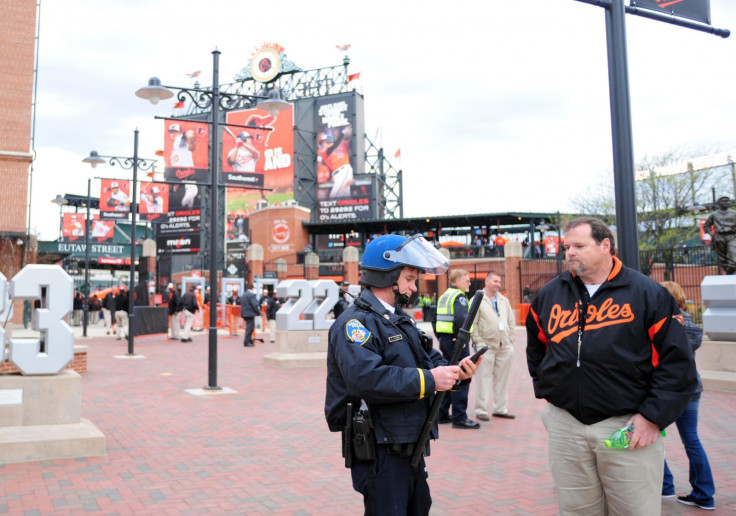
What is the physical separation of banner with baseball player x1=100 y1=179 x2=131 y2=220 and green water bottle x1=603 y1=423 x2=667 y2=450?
24.1 m

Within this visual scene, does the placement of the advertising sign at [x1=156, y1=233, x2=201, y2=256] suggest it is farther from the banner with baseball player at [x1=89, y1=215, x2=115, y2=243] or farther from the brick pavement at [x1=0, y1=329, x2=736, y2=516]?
the brick pavement at [x1=0, y1=329, x2=736, y2=516]

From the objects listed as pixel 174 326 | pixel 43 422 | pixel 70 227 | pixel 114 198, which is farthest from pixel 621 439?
pixel 70 227

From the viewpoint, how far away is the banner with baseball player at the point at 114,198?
81.3 ft

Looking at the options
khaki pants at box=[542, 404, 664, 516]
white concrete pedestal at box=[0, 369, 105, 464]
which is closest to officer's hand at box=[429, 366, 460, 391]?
khaki pants at box=[542, 404, 664, 516]

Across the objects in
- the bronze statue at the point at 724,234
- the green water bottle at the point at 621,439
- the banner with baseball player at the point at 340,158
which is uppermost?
the banner with baseball player at the point at 340,158

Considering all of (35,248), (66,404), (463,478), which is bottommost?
(463,478)

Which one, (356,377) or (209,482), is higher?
(356,377)

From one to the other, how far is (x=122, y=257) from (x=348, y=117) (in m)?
21.8

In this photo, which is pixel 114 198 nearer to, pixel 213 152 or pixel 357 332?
pixel 213 152

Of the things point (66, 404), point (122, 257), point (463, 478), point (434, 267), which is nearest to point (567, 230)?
point (434, 267)

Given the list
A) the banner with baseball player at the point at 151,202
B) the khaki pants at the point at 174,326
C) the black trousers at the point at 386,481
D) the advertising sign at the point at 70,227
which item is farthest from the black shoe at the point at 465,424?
the advertising sign at the point at 70,227

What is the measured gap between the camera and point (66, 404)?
22.2ft

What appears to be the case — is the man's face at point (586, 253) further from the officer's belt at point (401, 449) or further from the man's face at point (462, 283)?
the man's face at point (462, 283)

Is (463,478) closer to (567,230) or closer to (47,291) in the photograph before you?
(567,230)
